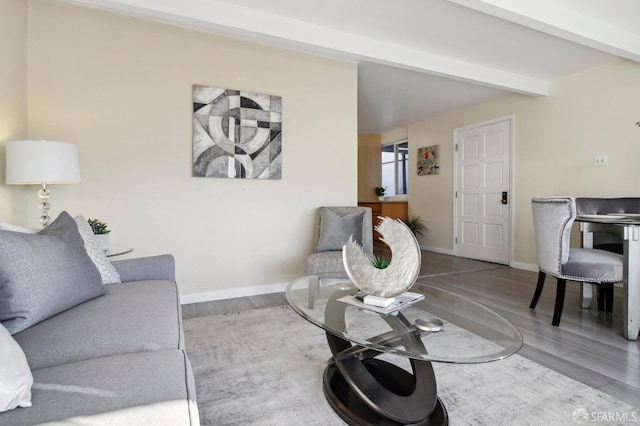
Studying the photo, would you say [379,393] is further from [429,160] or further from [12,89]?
[429,160]

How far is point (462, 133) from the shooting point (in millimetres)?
5410

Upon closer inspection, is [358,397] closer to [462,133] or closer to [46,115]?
[46,115]

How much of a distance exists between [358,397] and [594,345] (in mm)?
1711

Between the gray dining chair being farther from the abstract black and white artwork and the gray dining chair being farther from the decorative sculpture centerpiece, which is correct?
the abstract black and white artwork

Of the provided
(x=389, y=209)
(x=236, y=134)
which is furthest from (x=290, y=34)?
(x=389, y=209)

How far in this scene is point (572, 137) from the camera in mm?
4023

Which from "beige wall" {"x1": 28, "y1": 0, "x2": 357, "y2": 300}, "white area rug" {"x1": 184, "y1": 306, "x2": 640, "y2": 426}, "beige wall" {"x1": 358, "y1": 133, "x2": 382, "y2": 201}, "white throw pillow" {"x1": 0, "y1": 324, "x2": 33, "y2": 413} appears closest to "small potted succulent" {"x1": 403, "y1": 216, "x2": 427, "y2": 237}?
"beige wall" {"x1": 358, "y1": 133, "x2": 382, "y2": 201}

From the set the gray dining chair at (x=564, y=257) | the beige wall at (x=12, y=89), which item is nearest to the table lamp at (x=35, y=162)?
the beige wall at (x=12, y=89)

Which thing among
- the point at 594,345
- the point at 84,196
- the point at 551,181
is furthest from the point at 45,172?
the point at 551,181

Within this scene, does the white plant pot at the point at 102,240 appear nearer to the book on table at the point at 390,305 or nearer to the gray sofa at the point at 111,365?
the gray sofa at the point at 111,365

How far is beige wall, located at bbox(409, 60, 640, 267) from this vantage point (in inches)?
140

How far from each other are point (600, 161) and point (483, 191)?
1519 millimetres

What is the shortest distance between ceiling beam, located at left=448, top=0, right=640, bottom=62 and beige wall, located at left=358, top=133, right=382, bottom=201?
4459 mm

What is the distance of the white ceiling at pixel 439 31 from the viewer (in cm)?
254
